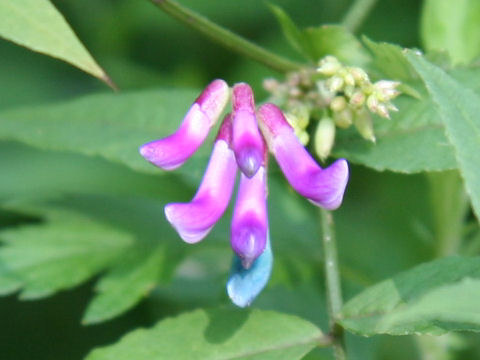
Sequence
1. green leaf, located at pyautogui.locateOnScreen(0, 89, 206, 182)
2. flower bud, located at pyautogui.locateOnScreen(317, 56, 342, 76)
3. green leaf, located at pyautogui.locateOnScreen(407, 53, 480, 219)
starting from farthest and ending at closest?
green leaf, located at pyautogui.locateOnScreen(0, 89, 206, 182) < flower bud, located at pyautogui.locateOnScreen(317, 56, 342, 76) < green leaf, located at pyautogui.locateOnScreen(407, 53, 480, 219)

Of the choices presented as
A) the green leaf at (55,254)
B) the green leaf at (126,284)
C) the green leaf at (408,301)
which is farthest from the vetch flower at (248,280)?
the green leaf at (55,254)

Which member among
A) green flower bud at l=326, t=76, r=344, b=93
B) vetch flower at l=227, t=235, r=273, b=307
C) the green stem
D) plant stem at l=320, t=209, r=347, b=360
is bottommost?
plant stem at l=320, t=209, r=347, b=360

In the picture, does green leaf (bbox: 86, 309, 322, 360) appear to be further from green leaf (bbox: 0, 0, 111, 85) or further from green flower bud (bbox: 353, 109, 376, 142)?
green leaf (bbox: 0, 0, 111, 85)

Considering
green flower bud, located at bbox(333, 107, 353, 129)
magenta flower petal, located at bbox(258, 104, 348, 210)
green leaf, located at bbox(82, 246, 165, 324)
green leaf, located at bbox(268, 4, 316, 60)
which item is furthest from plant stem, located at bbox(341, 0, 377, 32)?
green leaf, located at bbox(82, 246, 165, 324)

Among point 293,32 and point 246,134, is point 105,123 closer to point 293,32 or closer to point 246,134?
point 293,32

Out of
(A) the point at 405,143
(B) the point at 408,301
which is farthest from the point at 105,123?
(B) the point at 408,301

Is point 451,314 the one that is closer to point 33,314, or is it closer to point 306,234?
point 306,234

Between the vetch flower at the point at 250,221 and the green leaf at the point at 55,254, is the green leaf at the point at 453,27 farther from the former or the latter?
the green leaf at the point at 55,254

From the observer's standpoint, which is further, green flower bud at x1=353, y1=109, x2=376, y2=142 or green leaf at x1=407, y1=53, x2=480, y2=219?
green flower bud at x1=353, y1=109, x2=376, y2=142
